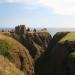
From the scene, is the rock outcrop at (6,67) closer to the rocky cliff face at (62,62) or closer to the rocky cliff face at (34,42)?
the rocky cliff face at (62,62)

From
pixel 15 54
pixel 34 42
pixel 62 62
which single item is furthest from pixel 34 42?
pixel 15 54

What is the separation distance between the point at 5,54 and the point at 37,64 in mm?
47486

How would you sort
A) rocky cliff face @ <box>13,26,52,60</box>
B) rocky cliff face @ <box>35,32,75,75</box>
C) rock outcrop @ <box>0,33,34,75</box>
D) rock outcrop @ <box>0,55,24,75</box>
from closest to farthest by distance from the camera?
rock outcrop @ <box>0,55,24,75</box> < rock outcrop @ <box>0,33,34,75</box> < rocky cliff face @ <box>35,32,75,75</box> < rocky cliff face @ <box>13,26,52,60</box>

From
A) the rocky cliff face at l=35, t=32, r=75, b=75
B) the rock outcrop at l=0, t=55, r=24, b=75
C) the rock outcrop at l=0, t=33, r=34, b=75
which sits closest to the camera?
the rock outcrop at l=0, t=55, r=24, b=75

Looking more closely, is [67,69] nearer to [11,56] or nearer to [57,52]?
[57,52]

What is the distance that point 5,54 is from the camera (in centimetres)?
2733

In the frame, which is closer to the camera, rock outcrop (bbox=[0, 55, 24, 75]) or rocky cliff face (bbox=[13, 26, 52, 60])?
rock outcrop (bbox=[0, 55, 24, 75])

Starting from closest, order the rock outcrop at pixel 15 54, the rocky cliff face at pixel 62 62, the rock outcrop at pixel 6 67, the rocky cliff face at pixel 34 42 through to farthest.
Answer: the rock outcrop at pixel 6 67
the rock outcrop at pixel 15 54
the rocky cliff face at pixel 62 62
the rocky cliff face at pixel 34 42

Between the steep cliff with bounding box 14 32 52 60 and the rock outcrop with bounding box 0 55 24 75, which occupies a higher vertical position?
the rock outcrop with bounding box 0 55 24 75

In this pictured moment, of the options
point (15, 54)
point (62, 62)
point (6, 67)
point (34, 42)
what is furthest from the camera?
point (34, 42)

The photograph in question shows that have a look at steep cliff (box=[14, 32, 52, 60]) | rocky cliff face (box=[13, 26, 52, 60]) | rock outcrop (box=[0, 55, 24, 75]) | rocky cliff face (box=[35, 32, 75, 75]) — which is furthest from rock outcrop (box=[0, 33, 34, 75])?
steep cliff (box=[14, 32, 52, 60])

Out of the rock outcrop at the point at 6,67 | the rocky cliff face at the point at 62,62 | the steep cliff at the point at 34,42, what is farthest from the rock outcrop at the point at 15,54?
the steep cliff at the point at 34,42

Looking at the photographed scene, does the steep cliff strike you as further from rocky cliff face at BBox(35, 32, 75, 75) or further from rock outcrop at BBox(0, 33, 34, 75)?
rock outcrop at BBox(0, 33, 34, 75)

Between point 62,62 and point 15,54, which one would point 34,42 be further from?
point 15,54
